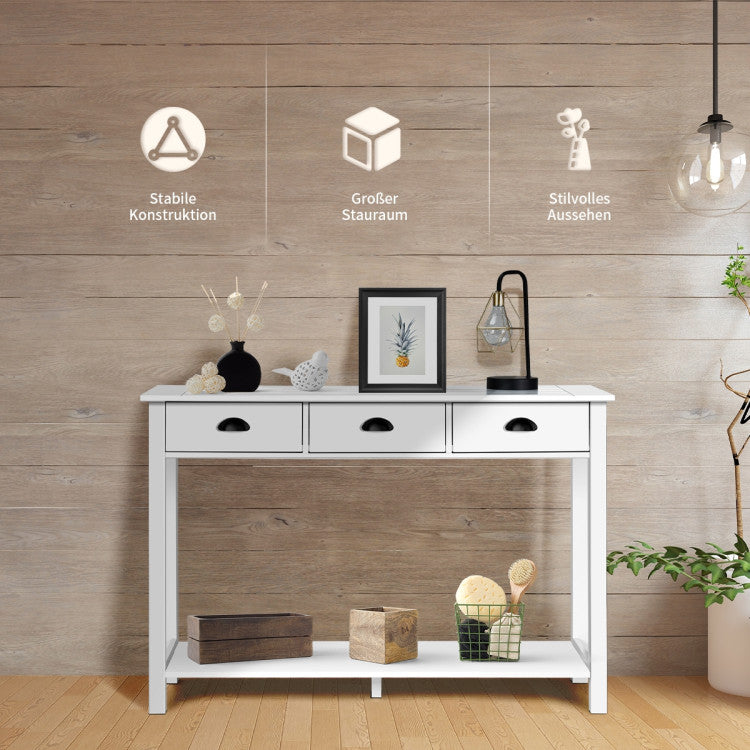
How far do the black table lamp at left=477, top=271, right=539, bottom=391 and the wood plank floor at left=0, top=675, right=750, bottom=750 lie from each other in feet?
3.11

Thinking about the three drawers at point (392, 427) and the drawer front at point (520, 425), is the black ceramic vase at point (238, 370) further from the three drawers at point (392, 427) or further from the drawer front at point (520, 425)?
the drawer front at point (520, 425)

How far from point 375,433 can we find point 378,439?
0.07 feet

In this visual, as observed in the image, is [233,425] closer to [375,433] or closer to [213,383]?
[213,383]

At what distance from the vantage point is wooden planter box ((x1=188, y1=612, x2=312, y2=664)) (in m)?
2.53

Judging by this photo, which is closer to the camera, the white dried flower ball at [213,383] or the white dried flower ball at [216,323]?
the white dried flower ball at [213,383]

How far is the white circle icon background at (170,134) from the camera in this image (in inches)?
111

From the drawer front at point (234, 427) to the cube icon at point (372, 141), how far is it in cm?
90

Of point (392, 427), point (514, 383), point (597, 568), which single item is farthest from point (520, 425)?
point (597, 568)

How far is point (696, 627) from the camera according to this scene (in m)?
2.86

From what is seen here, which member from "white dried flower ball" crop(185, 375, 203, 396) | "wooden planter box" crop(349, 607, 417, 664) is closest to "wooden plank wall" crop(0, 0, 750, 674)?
"wooden planter box" crop(349, 607, 417, 664)

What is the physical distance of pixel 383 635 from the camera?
251cm

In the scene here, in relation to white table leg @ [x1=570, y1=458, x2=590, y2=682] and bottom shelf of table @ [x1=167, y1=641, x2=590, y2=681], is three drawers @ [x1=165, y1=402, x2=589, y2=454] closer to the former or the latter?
white table leg @ [x1=570, y1=458, x2=590, y2=682]

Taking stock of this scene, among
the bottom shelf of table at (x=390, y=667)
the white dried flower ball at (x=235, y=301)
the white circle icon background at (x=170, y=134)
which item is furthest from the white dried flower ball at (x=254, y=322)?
the bottom shelf of table at (x=390, y=667)

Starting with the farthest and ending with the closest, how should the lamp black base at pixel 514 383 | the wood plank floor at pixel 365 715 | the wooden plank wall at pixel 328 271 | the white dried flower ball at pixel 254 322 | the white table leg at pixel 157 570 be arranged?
the wooden plank wall at pixel 328 271 → the white dried flower ball at pixel 254 322 → the lamp black base at pixel 514 383 → the white table leg at pixel 157 570 → the wood plank floor at pixel 365 715
